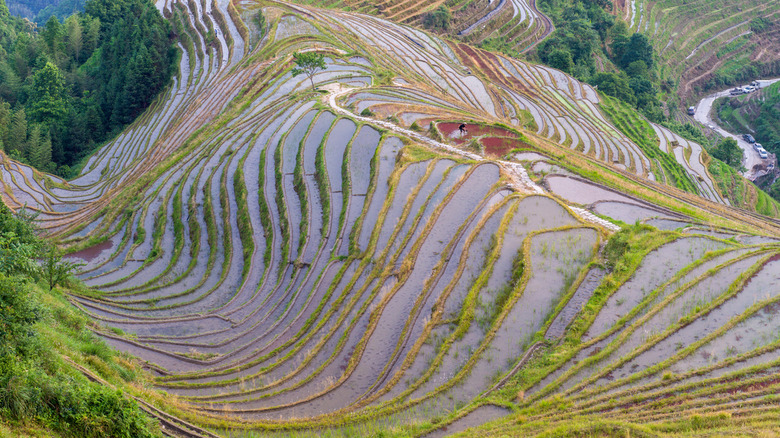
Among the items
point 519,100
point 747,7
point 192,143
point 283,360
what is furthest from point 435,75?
point 747,7

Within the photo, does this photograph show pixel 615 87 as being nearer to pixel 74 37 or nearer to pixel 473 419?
pixel 473 419

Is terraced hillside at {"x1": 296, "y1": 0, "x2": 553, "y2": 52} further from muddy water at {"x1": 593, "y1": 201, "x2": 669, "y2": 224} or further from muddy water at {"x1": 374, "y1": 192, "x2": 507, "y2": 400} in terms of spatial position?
muddy water at {"x1": 374, "y1": 192, "x2": 507, "y2": 400}

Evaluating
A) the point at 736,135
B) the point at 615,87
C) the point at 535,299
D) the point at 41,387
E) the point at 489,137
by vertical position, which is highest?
the point at 736,135

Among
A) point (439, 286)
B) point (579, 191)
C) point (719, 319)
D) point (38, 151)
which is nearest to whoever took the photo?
point (719, 319)

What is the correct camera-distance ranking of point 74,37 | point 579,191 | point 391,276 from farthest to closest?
1. point 74,37
2. point 579,191
3. point 391,276

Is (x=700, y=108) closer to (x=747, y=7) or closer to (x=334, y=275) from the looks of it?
(x=747, y=7)

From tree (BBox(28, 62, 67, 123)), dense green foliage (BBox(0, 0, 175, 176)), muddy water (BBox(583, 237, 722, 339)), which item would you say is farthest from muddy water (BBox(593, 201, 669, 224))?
tree (BBox(28, 62, 67, 123))

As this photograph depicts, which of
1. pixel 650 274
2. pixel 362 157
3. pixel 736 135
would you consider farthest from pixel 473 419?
pixel 736 135
